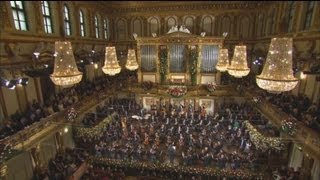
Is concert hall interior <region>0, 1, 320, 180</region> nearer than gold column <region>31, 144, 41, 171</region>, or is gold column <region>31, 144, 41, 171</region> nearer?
concert hall interior <region>0, 1, 320, 180</region>

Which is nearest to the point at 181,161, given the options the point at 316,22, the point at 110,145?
the point at 110,145

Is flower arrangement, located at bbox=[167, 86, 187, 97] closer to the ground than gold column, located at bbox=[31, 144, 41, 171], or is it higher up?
higher up

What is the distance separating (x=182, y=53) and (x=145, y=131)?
354 inches

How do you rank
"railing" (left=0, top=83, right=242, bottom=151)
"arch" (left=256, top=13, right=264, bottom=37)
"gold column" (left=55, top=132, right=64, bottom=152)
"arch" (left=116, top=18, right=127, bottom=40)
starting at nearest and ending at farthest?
"railing" (left=0, top=83, right=242, bottom=151), "gold column" (left=55, top=132, right=64, bottom=152), "arch" (left=256, top=13, right=264, bottom=37), "arch" (left=116, top=18, right=127, bottom=40)

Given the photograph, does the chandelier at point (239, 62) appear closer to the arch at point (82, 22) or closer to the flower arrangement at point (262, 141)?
the flower arrangement at point (262, 141)

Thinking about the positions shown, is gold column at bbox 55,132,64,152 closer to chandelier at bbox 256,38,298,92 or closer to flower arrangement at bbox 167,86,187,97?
flower arrangement at bbox 167,86,187,97

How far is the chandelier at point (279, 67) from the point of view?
4.79m

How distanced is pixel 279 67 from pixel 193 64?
54.5 ft

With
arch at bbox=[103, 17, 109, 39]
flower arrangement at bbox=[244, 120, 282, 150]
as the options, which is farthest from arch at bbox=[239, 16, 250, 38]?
arch at bbox=[103, 17, 109, 39]

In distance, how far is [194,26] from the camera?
25.1m

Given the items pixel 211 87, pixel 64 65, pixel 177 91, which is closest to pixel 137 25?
pixel 177 91

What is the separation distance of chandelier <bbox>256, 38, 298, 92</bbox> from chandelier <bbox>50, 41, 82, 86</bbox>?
5038 mm

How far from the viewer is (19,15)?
12.2 meters

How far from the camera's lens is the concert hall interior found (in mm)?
10580
